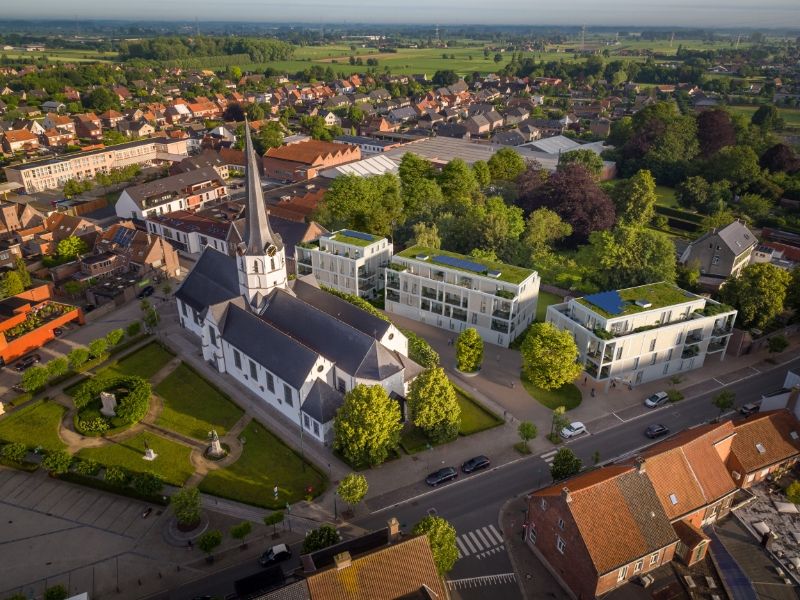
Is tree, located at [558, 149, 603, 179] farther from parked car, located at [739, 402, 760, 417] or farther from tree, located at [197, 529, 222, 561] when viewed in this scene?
tree, located at [197, 529, 222, 561]

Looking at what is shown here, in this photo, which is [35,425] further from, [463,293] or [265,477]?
[463,293]

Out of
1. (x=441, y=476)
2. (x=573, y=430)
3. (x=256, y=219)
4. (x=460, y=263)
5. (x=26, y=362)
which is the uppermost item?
(x=256, y=219)

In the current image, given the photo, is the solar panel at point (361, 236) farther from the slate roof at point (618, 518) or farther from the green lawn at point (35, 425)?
the slate roof at point (618, 518)

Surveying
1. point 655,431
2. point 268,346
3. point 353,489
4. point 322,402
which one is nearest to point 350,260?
point 268,346

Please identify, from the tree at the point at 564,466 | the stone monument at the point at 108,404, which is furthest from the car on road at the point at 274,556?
the stone monument at the point at 108,404

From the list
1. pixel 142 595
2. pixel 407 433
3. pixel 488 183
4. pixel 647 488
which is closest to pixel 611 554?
pixel 647 488
